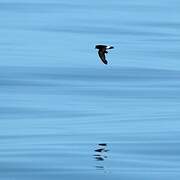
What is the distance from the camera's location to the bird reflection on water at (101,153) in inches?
695

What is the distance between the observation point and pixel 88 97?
79.4ft

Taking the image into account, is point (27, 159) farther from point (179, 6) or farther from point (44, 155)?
point (179, 6)

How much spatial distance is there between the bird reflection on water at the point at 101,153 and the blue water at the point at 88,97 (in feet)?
0.07

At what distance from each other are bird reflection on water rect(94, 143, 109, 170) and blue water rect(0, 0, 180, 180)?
2 cm

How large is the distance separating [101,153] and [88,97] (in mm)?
5781

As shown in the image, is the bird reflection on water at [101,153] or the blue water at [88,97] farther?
the blue water at [88,97]

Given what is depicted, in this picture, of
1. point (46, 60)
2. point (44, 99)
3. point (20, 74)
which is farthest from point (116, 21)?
point (44, 99)

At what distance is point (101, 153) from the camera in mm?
18453

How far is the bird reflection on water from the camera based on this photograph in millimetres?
17641

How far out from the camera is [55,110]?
22.5m

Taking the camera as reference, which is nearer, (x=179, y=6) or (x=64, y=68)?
(x=64, y=68)

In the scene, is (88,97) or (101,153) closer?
(101,153)

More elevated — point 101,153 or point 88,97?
point 88,97

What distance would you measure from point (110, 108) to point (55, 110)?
94 centimetres
